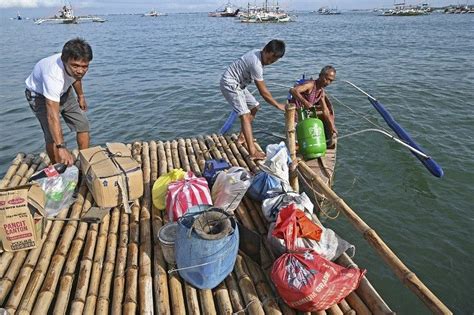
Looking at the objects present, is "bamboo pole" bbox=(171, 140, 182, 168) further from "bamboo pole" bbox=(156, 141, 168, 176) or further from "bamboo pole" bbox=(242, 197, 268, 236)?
"bamboo pole" bbox=(242, 197, 268, 236)

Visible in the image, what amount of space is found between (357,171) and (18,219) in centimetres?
706

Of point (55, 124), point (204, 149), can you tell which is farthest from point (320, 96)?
point (55, 124)

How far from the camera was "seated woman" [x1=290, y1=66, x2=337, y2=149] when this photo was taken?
760 centimetres

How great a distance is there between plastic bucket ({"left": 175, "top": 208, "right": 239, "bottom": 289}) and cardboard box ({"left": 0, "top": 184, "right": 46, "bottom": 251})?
1.85 metres

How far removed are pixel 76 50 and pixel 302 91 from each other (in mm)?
4780

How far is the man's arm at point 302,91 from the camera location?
759 centimetres

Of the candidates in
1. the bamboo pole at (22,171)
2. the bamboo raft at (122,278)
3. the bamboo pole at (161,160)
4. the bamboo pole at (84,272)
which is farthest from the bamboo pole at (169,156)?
the bamboo pole at (22,171)

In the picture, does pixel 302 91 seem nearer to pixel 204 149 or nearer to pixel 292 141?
pixel 292 141

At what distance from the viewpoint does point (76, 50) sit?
466cm

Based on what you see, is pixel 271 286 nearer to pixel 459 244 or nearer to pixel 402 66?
pixel 459 244

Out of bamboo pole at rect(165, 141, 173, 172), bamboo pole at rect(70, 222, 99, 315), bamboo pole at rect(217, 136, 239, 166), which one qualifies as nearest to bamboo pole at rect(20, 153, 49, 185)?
bamboo pole at rect(165, 141, 173, 172)

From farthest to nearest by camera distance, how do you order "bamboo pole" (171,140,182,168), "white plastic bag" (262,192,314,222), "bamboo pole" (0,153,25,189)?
"bamboo pole" (171,140,182,168), "bamboo pole" (0,153,25,189), "white plastic bag" (262,192,314,222)

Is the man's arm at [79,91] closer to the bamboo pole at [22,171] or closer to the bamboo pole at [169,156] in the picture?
the bamboo pole at [22,171]

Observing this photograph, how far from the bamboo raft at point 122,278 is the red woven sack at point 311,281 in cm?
19
